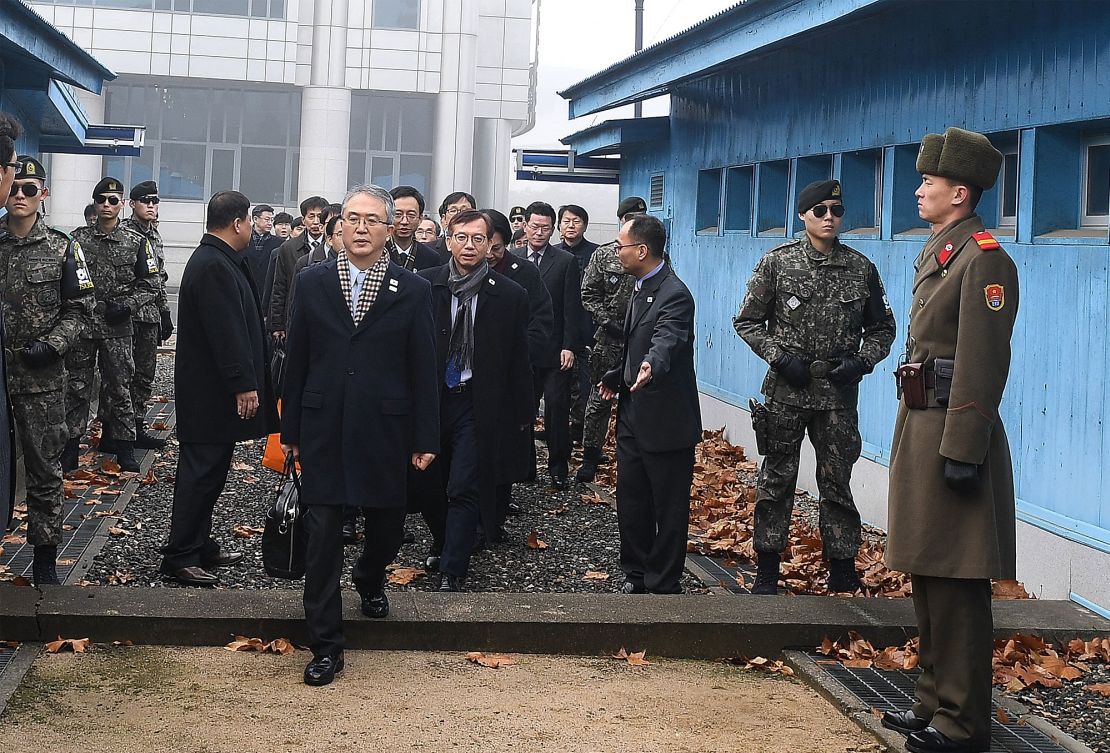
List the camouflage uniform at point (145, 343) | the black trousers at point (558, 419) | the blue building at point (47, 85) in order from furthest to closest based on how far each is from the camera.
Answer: the camouflage uniform at point (145, 343)
the blue building at point (47, 85)
the black trousers at point (558, 419)

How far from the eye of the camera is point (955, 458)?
5297 mm

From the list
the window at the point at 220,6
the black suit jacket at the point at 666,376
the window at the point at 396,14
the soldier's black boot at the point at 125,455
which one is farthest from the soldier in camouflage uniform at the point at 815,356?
the window at the point at 396,14

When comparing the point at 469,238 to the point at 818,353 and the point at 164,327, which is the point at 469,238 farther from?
the point at 164,327

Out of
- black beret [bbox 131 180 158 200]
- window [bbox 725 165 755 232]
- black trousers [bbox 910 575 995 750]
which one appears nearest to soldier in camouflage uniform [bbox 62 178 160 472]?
black beret [bbox 131 180 158 200]

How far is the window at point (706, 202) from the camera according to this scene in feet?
53.3

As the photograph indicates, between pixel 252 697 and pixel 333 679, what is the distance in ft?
1.27

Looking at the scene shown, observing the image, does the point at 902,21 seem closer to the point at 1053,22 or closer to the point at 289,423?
the point at 1053,22

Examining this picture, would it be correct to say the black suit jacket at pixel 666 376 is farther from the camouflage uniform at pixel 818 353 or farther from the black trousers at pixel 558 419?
the black trousers at pixel 558 419

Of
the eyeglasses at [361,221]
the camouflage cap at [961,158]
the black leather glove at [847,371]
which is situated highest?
the camouflage cap at [961,158]

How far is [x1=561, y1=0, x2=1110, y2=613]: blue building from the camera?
26.5 ft

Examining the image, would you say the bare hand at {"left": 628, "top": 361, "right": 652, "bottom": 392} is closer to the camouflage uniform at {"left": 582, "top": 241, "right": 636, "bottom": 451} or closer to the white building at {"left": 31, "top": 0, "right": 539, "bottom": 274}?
the camouflage uniform at {"left": 582, "top": 241, "right": 636, "bottom": 451}

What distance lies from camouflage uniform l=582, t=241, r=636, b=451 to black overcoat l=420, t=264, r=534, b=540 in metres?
2.97

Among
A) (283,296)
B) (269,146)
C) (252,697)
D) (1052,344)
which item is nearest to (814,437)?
(1052,344)

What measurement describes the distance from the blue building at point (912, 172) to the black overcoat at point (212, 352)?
4.30m
